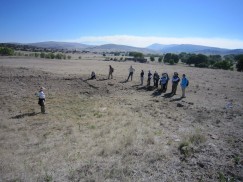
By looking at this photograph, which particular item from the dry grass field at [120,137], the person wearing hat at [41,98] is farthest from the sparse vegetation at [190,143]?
the person wearing hat at [41,98]

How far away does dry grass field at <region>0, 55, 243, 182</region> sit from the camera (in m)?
8.05

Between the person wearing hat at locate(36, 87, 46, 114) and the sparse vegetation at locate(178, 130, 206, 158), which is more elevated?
the person wearing hat at locate(36, 87, 46, 114)

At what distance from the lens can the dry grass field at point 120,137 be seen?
317 inches

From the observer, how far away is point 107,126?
1344 centimetres

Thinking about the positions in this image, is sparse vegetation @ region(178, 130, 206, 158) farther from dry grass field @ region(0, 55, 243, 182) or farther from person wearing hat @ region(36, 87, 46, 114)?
person wearing hat @ region(36, 87, 46, 114)

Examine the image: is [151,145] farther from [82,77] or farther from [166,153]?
[82,77]

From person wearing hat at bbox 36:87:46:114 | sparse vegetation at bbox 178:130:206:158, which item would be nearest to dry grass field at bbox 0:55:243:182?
sparse vegetation at bbox 178:130:206:158

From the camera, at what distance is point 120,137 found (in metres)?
11.2

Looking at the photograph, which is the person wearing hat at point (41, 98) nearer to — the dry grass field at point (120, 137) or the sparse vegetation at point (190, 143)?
the dry grass field at point (120, 137)

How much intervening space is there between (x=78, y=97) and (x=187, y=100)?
9.47 metres

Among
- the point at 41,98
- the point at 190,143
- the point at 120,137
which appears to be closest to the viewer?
the point at 190,143

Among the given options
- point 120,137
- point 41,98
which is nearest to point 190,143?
point 120,137

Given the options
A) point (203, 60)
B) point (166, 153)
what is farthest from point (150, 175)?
point (203, 60)

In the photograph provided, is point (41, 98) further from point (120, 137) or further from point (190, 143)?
point (190, 143)
